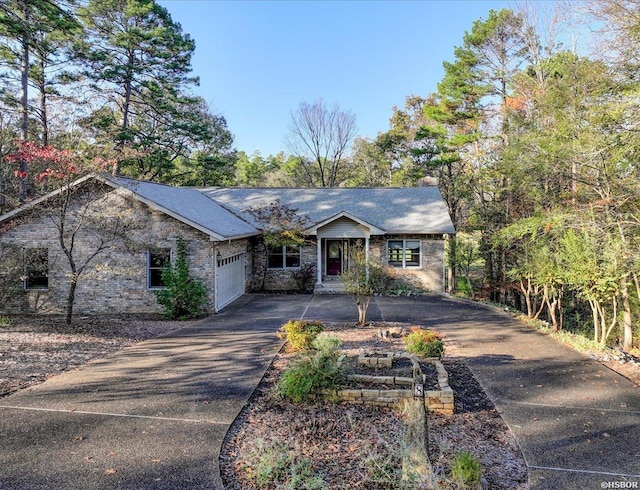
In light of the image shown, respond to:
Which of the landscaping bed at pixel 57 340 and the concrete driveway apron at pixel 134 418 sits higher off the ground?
the landscaping bed at pixel 57 340

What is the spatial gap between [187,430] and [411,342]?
4.88 m

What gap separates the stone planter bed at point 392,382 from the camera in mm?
6254

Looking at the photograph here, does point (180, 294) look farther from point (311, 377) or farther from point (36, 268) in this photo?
point (311, 377)

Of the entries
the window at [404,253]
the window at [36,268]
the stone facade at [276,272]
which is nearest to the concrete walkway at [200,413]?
the window at [36,268]

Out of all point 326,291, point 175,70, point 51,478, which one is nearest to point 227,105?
point 175,70

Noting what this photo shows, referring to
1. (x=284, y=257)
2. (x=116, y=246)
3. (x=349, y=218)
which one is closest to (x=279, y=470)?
(x=116, y=246)

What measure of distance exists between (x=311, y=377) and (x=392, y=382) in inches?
56.0

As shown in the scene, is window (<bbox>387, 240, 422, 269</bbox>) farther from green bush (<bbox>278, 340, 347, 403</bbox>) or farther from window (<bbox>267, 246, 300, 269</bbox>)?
green bush (<bbox>278, 340, 347, 403</bbox>)

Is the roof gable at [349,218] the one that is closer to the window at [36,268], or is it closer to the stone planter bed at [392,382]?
the window at [36,268]

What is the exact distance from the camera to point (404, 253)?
19188mm

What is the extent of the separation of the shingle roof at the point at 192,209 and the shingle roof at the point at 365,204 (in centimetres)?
188

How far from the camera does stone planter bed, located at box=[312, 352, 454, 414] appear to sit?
6.25 m

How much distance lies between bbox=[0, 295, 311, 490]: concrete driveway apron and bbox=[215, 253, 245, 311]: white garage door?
4.61 metres

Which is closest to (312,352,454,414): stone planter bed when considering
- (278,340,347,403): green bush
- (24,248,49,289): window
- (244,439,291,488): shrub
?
(278,340,347,403): green bush
